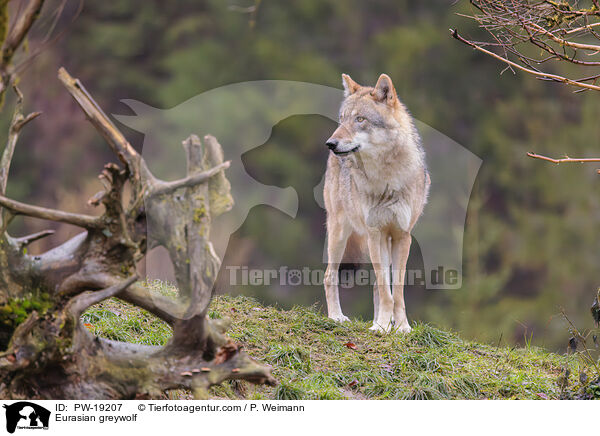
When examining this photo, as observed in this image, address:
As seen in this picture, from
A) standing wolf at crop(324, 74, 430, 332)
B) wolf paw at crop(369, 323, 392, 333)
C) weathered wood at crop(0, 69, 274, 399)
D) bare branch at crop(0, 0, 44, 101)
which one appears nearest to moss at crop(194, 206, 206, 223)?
weathered wood at crop(0, 69, 274, 399)

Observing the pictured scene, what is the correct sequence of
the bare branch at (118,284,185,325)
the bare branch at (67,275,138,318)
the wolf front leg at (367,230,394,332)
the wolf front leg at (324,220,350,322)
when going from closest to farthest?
the bare branch at (67,275,138,318), the bare branch at (118,284,185,325), the wolf front leg at (367,230,394,332), the wolf front leg at (324,220,350,322)

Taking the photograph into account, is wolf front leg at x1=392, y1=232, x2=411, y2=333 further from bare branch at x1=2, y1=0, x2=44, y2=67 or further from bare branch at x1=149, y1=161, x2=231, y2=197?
bare branch at x1=2, y1=0, x2=44, y2=67

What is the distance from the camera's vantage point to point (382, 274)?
4.50 m

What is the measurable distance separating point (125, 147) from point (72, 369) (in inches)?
33.5

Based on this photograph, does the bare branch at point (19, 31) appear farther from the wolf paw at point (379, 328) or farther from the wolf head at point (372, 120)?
the wolf paw at point (379, 328)

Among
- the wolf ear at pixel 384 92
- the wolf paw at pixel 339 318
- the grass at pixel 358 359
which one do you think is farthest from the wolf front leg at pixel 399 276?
the wolf ear at pixel 384 92

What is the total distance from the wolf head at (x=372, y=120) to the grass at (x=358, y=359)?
1.19 metres

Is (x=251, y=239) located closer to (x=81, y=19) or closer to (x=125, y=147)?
(x=81, y=19)

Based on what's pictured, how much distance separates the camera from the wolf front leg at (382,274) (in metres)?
4.41

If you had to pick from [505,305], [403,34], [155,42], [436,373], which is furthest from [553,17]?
[155,42]

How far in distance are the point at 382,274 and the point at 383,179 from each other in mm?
648
